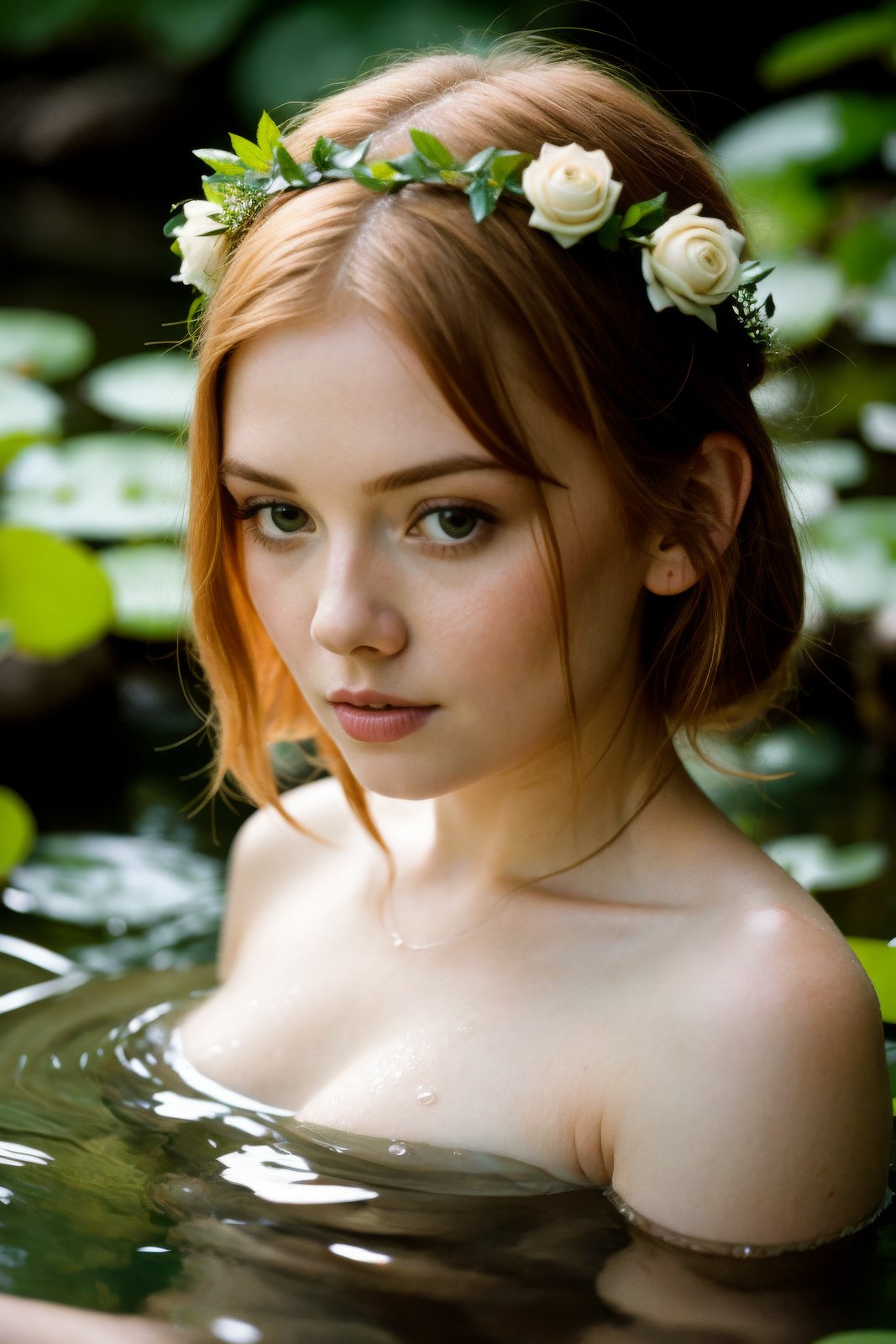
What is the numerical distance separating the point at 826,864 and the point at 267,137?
1.20 m

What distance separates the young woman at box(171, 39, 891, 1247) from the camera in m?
1.06

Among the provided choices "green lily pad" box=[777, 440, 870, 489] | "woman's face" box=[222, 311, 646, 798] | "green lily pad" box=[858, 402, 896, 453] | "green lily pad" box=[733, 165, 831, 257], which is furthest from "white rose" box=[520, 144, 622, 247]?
Result: "green lily pad" box=[733, 165, 831, 257]

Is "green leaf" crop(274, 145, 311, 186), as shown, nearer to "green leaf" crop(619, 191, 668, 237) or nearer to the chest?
"green leaf" crop(619, 191, 668, 237)

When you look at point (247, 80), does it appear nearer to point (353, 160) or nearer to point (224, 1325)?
point (353, 160)

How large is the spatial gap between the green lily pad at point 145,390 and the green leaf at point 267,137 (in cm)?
193

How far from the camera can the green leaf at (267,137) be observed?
1.19 meters

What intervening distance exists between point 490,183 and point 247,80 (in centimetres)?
484

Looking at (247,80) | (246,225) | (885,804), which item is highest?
(247,80)

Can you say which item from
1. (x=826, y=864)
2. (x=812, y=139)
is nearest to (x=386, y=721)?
(x=826, y=864)

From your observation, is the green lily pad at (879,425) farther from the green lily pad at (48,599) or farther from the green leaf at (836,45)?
the green lily pad at (48,599)

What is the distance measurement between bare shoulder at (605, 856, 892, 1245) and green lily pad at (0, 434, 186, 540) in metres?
1.87

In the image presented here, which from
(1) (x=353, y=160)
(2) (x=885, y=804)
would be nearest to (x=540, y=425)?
(1) (x=353, y=160)

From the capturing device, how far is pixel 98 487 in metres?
2.97

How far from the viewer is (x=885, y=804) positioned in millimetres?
2324
